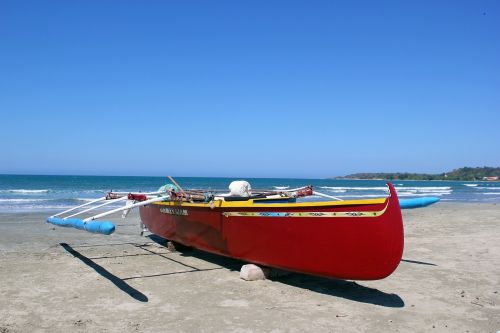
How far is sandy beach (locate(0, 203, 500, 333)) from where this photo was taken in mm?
4508

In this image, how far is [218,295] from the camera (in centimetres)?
553

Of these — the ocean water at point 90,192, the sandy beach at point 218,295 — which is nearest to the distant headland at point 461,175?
the ocean water at point 90,192

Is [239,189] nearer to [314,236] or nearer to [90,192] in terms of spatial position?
[314,236]

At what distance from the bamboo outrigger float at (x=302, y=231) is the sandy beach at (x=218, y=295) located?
1.28ft

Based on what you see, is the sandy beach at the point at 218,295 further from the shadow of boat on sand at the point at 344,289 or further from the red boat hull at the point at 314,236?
the red boat hull at the point at 314,236

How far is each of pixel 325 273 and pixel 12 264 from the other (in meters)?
5.12

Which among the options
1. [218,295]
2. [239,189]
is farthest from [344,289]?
[239,189]

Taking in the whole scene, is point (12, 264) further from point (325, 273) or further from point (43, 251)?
point (325, 273)

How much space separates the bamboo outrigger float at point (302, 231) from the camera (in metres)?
4.92

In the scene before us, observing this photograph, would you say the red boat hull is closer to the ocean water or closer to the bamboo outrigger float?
the bamboo outrigger float

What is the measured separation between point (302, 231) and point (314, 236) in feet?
0.61

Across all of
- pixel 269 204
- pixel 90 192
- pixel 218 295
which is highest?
pixel 269 204

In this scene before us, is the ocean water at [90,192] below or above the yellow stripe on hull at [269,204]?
below

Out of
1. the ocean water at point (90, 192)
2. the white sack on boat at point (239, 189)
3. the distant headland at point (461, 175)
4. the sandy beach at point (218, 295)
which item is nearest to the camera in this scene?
the sandy beach at point (218, 295)
